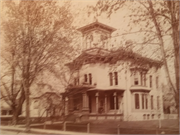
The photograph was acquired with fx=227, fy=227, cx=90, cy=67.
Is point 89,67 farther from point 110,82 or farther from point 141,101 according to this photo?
point 141,101

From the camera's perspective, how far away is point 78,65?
12.0 feet

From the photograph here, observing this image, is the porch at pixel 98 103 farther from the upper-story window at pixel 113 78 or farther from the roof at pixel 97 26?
the roof at pixel 97 26

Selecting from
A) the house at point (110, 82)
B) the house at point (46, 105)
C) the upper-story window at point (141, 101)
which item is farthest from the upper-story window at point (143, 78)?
the house at point (46, 105)

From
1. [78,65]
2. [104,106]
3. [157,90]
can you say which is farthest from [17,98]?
[157,90]

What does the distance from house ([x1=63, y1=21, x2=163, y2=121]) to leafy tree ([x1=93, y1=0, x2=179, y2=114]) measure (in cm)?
20

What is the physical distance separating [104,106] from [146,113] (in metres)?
0.60

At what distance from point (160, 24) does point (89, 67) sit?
1.22 meters

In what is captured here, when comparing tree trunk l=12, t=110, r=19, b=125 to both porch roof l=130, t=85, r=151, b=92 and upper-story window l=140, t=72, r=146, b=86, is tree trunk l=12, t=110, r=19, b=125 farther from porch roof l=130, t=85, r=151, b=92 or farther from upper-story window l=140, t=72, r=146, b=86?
upper-story window l=140, t=72, r=146, b=86

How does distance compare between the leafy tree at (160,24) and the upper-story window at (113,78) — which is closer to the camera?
the leafy tree at (160,24)

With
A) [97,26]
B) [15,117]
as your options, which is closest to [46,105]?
[15,117]

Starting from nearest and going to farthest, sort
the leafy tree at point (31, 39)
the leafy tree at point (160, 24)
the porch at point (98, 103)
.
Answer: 1. the leafy tree at point (160, 24)
2. the porch at point (98, 103)
3. the leafy tree at point (31, 39)

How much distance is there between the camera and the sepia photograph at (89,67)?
3.15 meters

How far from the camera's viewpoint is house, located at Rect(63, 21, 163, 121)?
3.16 meters

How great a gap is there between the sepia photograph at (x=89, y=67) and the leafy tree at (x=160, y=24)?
1 centimetres
